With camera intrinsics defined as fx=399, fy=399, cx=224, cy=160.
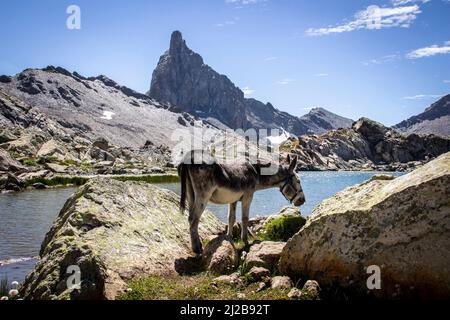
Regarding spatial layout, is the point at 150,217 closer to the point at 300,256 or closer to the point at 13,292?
the point at 13,292

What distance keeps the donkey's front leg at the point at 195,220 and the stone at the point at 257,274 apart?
360 centimetres

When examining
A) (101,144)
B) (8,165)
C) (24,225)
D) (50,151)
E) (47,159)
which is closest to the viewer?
(24,225)

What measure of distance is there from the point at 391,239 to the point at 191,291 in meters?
5.40

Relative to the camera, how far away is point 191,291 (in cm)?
1086

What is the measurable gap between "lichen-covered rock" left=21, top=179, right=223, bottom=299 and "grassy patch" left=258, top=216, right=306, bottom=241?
2.73 m

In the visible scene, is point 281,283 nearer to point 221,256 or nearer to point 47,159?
point 221,256

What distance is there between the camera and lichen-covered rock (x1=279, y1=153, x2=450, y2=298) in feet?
31.2

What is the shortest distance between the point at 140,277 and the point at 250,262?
341cm

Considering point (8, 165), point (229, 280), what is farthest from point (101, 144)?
point (229, 280)

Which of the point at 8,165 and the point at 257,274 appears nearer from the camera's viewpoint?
the point at 257,274

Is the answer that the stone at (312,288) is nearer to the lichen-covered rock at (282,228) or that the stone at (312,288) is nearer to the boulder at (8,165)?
the lichen-covered rock at (282,228)

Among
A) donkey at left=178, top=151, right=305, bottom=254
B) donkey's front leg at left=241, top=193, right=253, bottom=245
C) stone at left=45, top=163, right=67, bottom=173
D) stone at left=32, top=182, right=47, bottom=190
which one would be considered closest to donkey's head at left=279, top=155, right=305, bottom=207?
donkey at left=178, top=151, right=305, bottom=254

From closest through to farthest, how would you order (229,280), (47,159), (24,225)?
(229,280), (24,225), (47,159)

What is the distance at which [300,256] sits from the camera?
11656 mm
